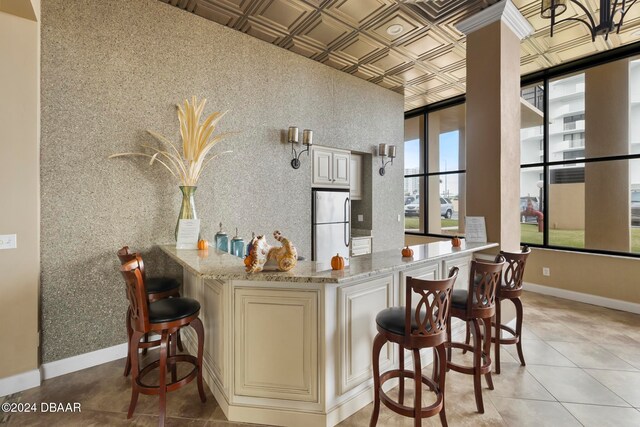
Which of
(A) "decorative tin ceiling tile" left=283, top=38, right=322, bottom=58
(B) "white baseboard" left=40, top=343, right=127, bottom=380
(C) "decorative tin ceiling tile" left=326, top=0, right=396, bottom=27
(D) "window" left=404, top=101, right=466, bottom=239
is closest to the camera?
(B) "white baseboard" left=40, top=343, right=127, bottom=380

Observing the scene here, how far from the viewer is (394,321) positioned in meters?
1.91

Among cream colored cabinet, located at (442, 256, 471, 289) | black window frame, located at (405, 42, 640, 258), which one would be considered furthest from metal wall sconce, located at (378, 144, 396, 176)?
cream colored cabinet, located at (442, 256, 471, 289)

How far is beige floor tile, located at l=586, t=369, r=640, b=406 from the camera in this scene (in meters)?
2.34

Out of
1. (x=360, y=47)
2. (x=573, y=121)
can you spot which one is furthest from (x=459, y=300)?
(x=573, y=121)

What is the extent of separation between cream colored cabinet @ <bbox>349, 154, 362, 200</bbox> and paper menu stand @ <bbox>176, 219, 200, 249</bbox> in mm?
2955

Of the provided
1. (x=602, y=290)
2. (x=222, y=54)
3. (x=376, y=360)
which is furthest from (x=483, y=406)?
(x=222, y=54)

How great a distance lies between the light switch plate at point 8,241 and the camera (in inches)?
91.8

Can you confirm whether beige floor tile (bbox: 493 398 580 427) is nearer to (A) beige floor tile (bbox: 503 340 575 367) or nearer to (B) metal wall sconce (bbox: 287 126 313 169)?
(A) beige floor tile (bbox: 503 340 575 367)

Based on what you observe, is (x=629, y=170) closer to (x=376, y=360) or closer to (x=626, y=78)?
(x=626, y=78)

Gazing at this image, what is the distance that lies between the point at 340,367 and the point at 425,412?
553mm

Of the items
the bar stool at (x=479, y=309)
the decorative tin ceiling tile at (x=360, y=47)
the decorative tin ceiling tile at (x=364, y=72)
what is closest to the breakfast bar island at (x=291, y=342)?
the bar stool at (x=479, y=309)

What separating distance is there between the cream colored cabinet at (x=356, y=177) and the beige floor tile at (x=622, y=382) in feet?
12.0

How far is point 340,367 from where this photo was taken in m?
2.04

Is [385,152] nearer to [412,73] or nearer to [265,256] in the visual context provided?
[412,73]
